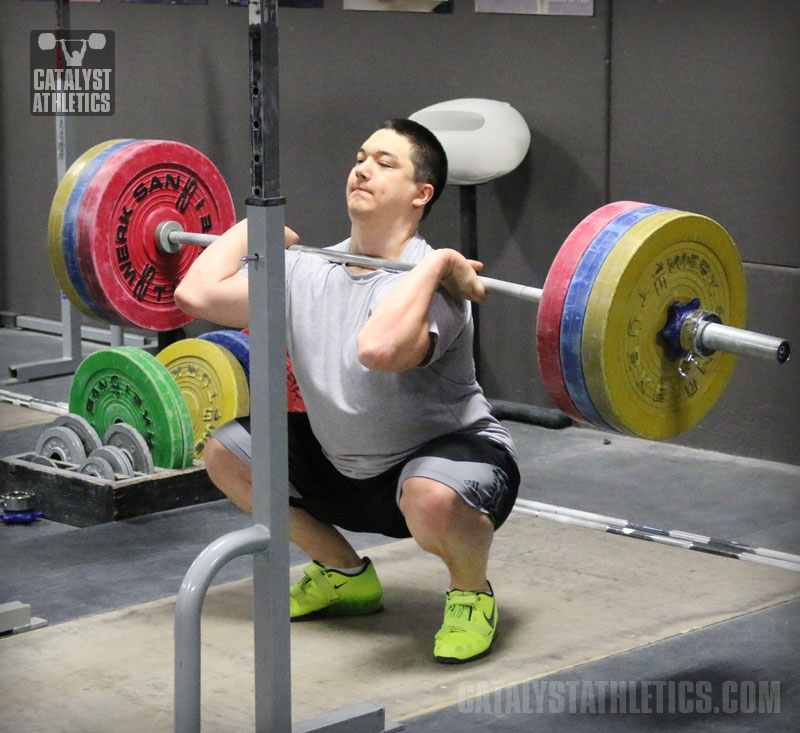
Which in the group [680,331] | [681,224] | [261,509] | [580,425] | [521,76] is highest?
[521,76]

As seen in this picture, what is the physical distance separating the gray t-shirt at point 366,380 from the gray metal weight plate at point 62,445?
1316mm

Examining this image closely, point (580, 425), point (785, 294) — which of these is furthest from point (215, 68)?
point (785, 294)

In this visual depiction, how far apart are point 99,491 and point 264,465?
157 centimetres

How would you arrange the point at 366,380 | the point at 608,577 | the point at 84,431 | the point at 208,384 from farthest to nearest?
the point at 208,384
the point at 84,431
the point at 608,577
the point at 366,380

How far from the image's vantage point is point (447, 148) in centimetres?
443

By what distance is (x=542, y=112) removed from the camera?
469 cm

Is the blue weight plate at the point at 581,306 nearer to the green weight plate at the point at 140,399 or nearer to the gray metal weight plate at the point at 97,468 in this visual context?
the green weight plate at the point at 140,399

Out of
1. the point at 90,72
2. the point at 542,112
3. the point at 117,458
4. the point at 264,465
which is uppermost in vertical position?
the point at 90,72

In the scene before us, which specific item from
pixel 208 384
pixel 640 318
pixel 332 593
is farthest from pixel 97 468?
pixel 640 318

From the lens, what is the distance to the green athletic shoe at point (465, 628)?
8.95 ft

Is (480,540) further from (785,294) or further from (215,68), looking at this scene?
(215,68)

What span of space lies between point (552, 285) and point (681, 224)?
0.26 meters

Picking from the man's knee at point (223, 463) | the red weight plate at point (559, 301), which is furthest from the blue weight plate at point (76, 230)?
the red weight plate at point (559, 301)

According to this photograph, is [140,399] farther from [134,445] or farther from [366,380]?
[366,380]
